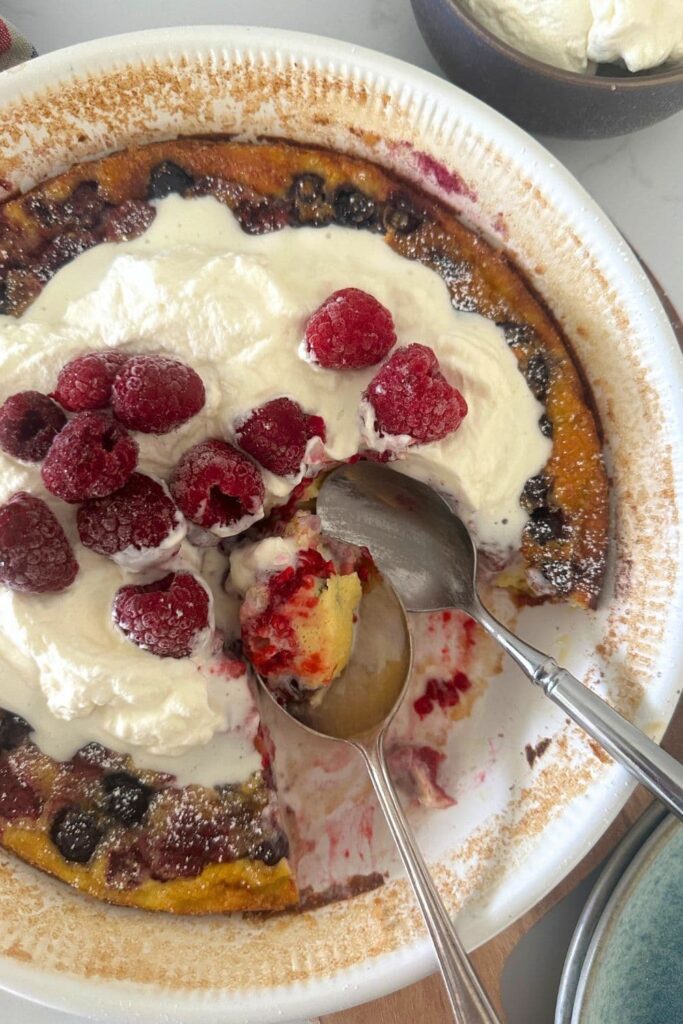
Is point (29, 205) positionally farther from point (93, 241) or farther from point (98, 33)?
point (98, 33)

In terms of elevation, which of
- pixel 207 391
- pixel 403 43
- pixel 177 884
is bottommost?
pixel 177 884

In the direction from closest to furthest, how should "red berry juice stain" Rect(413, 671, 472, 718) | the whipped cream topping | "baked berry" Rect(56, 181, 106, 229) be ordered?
the whipped cream topping < "baked berry" Rect(56, 181, 106, 229) < "red berry juice stain" Rect(413, 671, 472, 718)

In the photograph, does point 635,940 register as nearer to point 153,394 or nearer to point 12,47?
point 153,394

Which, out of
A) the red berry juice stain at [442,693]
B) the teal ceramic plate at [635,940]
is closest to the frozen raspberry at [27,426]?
the red berry juice stain at [442,693]

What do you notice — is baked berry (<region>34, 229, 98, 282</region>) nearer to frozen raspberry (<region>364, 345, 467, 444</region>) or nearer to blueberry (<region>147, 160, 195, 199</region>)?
blueberry (<region>147, 160, 195, 199</region>)

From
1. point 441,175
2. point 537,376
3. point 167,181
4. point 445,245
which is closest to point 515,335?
point 537,376

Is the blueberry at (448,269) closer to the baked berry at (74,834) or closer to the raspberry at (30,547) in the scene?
the raspberry at (30,547)

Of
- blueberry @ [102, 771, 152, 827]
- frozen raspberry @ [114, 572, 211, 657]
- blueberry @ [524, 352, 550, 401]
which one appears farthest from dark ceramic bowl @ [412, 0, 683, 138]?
blueberry @ [102, 771, 152, 827]
